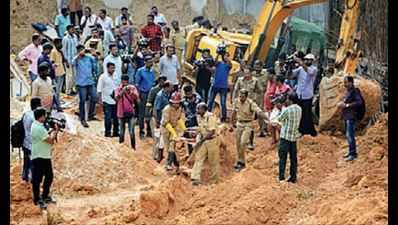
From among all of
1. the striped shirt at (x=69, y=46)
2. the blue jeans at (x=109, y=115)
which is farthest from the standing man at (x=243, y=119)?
the striped shirt at (x=69, y=46)

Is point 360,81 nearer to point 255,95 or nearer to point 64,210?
point 255,95

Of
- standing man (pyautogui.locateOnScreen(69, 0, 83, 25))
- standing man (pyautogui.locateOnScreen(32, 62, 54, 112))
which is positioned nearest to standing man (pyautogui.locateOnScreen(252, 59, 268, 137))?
standing man (pyautogui.locateOnScreen(32, 62, 54, 112))

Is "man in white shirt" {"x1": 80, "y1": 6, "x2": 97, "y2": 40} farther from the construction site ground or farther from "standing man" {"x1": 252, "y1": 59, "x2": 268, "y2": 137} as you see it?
"standing man" {"x1": 252, "y1": 59, "x2": 268, "y2": 137}

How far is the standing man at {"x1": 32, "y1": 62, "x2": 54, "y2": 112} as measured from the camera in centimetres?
1334

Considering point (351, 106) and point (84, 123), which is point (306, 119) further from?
point (84, 123)

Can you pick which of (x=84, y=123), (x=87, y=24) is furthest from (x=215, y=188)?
(x=87, y=24)

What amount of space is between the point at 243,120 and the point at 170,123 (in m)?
1.12

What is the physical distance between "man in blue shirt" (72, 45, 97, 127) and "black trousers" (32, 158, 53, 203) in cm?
337

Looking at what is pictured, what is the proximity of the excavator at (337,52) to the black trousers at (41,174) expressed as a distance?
5.49 m

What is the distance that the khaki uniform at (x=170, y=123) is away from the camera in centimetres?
1361

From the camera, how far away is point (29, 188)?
494 inches

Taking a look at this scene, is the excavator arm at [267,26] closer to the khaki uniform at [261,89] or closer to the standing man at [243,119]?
the khaki uniform at [261,89]

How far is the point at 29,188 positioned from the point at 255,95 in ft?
14.4

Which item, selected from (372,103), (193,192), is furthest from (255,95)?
(193,192)
